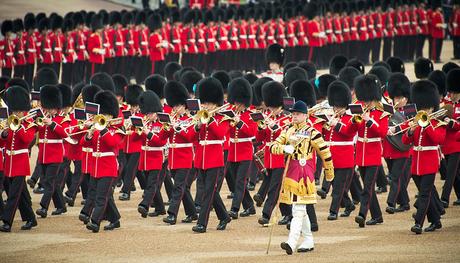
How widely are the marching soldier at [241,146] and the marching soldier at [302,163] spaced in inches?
70.4

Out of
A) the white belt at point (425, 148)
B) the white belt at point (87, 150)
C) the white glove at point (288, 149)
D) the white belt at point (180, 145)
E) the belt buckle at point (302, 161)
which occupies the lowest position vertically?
the white belt at point (87, 150)

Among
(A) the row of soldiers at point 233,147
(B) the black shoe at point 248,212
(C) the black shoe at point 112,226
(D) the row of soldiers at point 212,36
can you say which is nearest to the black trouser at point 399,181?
(A) the row of soldiers at point 233,147

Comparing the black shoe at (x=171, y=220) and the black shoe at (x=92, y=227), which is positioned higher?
the black shoe at (x=92, y=227)

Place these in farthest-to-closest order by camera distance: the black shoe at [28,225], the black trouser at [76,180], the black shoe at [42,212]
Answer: the black trouser at [76,180], the black shoe at [42,212], the black shoe at [28,225]

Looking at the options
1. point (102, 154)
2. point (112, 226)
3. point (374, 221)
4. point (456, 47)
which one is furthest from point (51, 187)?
point (456, 47)

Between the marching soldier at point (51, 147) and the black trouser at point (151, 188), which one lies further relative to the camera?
the marching soldier at point (51, 147)

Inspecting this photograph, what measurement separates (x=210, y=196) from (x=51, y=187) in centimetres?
181

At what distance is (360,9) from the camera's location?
Result: 2531 centimetres

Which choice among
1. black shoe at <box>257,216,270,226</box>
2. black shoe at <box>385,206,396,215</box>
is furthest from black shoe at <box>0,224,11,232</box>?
black shoe at <box>385,206,396,215</box>

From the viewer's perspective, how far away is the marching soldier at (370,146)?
11367 mm

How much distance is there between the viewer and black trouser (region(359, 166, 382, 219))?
37.3 ft

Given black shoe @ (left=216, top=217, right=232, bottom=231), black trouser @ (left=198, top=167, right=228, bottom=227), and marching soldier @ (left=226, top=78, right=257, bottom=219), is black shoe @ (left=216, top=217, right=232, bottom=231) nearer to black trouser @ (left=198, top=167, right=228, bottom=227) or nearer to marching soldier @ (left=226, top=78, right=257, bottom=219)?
black trouser @ (left=198, top=167, right=228, bottom=227)

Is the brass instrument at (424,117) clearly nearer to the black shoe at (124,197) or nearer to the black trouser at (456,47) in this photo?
the black shoe at (124,197)

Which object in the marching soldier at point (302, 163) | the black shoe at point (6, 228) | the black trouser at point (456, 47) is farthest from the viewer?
the black trouser at point (456, 47)
